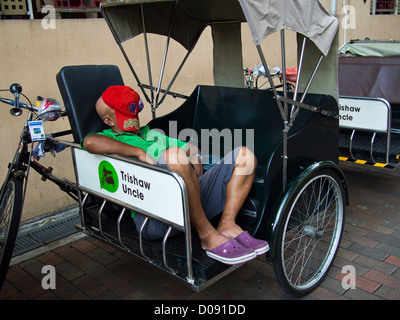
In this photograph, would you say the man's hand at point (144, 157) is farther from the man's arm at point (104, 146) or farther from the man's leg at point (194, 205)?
the man's leg at point (194, 205)

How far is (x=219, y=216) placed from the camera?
2703mm

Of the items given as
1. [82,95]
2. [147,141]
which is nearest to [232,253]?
[147,141]

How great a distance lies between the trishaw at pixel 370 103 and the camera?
370 cm

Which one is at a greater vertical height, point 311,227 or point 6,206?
point 6,206

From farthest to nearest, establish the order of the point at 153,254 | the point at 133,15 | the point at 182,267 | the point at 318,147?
the point at 133,15 → the point at 318,147 → the point at 153,254 → the point at 182,267

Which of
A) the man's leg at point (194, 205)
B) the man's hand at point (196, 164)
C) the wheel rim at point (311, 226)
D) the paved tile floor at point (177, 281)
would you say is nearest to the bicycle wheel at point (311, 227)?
the wheel rim at point (311, 226)

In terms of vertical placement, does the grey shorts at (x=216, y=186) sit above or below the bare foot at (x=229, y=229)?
above

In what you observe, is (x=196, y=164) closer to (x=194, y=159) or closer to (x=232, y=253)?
(x=194, y=159)

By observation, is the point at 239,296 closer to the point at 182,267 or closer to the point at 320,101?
the point at 182,267

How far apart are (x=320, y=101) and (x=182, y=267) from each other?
1.51 m

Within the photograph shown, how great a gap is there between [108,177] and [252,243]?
0.91 metres

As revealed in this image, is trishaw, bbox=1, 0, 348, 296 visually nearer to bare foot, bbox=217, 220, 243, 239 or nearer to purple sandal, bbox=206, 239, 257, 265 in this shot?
purple sandal, bbox=206, 239, 257, 265

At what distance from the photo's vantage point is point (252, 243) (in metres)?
2.32
